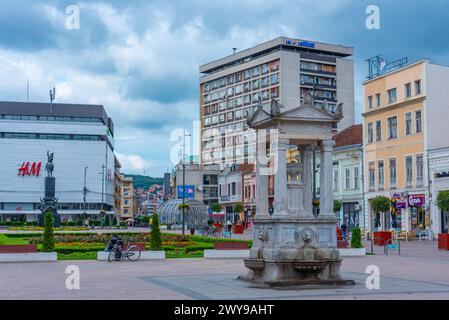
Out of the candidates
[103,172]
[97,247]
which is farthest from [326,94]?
[97,247]

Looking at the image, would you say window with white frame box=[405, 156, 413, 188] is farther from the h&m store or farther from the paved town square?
the h&m store

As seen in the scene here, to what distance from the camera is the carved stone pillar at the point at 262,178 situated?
2011 centimetres

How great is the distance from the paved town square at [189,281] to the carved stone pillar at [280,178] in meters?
2.39

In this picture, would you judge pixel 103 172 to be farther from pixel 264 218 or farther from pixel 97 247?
pixel 264 218

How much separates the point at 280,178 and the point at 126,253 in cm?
1236

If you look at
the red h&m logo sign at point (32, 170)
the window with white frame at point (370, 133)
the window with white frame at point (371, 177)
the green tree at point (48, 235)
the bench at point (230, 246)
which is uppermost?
the red h&m logo sign at point (32, 170)

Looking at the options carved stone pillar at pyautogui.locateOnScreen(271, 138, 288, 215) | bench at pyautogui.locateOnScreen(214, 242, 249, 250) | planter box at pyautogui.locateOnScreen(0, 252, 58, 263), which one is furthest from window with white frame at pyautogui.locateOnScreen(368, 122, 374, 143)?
carved stone pillar at pyautogui.locateOnScreen(271, 138, 288, 215)

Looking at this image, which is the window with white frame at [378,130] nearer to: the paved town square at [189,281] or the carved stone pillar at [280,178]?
the paved town square at [189,281]

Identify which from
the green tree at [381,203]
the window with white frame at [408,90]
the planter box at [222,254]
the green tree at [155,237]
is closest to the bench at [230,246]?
the planter box at [222,254]

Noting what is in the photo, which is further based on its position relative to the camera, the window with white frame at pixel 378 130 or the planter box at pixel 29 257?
the window with white frame at pixel 378 130

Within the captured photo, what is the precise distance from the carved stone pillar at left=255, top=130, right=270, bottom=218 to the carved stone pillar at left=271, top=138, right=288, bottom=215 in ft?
4.50

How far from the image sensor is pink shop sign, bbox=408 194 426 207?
49250mm

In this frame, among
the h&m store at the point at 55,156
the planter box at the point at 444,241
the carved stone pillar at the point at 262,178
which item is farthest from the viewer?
the h&m store at the point at 55,156

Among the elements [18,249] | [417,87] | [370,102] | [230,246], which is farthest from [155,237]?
[370,102]
